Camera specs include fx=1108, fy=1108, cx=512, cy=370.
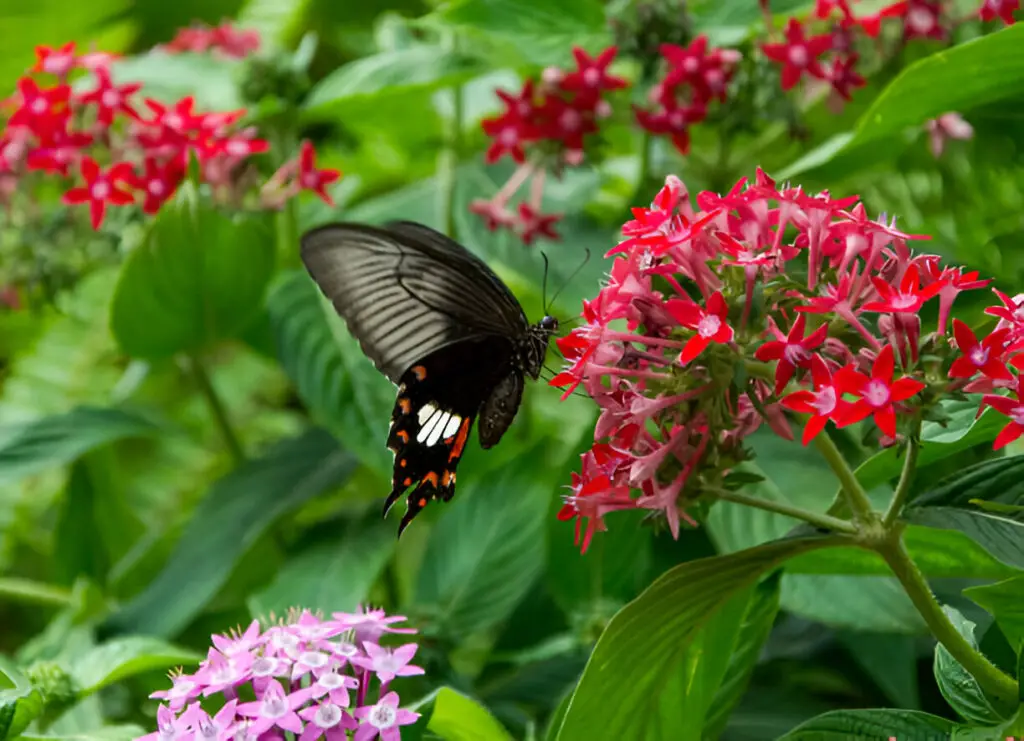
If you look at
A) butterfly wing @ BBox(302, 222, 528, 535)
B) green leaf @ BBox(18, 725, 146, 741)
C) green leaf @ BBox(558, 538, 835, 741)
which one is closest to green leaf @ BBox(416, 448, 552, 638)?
butterfly wing @ BBox(302, 222, 528, 535)

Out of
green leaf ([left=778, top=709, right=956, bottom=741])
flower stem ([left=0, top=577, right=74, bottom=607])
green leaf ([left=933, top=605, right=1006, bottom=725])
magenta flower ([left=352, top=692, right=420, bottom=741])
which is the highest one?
magenta flower ([left=352, top=692, right=420, bottom=741])

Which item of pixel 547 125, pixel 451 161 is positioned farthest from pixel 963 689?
pixel 451 161

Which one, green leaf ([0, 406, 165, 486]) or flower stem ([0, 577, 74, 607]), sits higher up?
green leaf ([0, 406, 165, 486])

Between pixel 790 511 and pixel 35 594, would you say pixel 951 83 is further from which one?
pixel 35 594

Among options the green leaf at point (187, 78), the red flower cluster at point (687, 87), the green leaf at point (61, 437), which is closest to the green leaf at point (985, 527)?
the red flower cluster at point (687, 87)

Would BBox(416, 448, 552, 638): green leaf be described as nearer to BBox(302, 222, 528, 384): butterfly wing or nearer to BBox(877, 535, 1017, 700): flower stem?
BBox(302, 222, 528, 384): butterfly wing

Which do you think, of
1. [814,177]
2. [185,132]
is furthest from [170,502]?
[814,177]

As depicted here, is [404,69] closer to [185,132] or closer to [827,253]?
[185,132]
